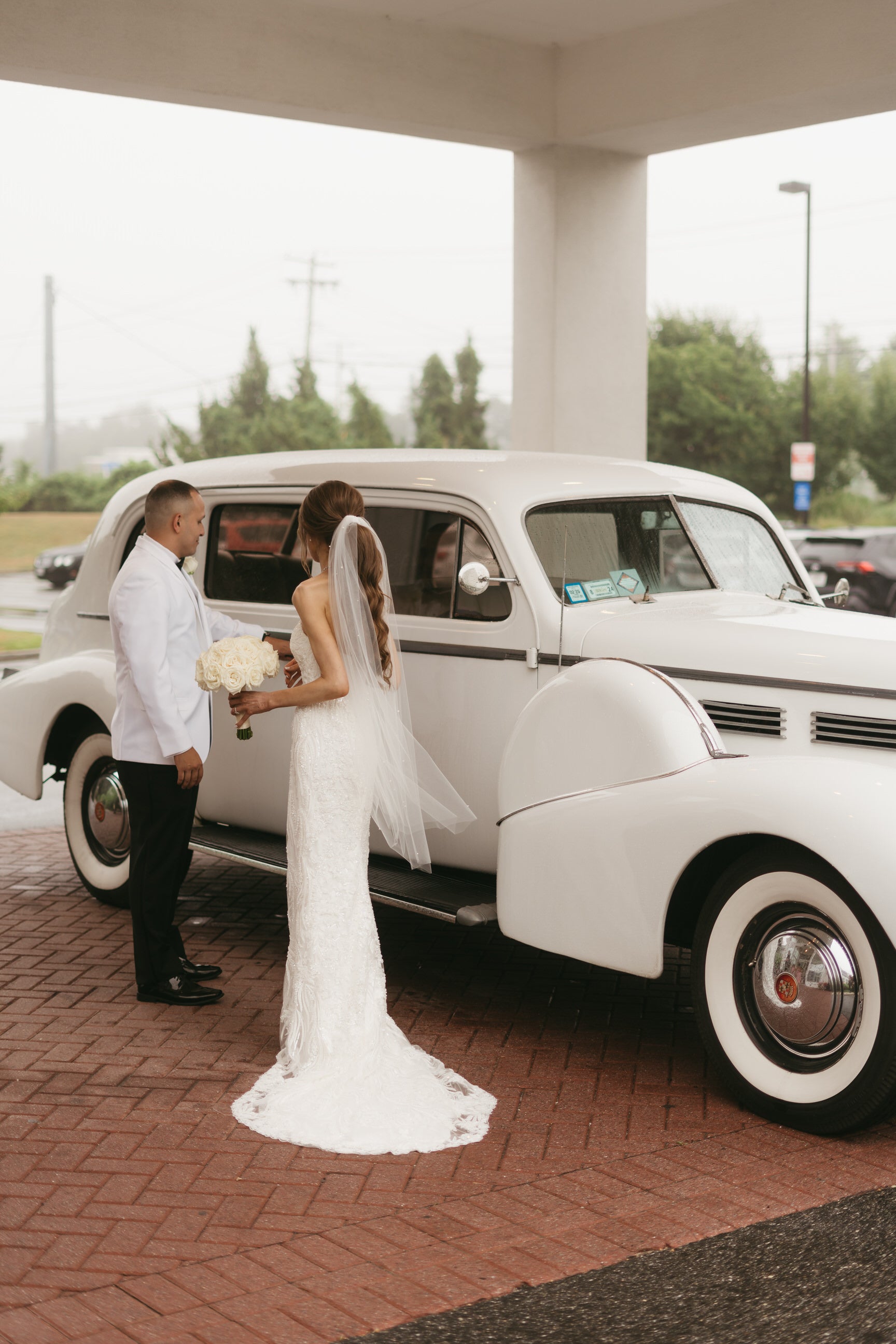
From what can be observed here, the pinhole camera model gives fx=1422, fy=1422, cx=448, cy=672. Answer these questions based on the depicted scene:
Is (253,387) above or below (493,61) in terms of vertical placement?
above

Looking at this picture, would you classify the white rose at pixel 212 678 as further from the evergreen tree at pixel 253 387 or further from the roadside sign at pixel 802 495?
the evergreen tree at pixel 253 387

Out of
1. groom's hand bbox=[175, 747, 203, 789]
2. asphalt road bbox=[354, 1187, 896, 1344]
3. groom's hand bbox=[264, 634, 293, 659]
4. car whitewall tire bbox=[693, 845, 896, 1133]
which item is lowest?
asphalt road bbox=[354, 1187, 896, 1344]

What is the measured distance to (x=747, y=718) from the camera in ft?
15.6

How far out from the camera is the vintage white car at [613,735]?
13.3 ft

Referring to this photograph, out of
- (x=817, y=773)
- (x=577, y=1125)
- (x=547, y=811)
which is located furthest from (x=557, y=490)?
(x=577, y=1125)

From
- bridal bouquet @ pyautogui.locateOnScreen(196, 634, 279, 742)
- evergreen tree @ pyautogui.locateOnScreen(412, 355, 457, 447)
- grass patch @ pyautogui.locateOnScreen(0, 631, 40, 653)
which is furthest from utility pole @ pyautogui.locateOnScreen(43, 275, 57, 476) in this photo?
evergreen tree @ pyautogui.locateOnScreen(412, 355, 457, 447)

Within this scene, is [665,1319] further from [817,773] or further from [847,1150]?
[817,773]

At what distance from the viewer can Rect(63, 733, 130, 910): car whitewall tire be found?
21.2ft

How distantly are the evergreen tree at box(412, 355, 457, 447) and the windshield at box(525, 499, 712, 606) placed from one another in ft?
127

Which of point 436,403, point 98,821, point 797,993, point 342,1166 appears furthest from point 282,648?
point 436,403

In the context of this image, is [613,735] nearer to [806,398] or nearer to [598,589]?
[598,589]

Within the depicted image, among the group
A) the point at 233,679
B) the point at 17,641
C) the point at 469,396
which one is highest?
the point at 469,396

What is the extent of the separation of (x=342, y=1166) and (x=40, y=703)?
3.40m

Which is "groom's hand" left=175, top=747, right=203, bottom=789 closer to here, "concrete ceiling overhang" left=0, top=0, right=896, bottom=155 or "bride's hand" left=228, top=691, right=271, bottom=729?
"bride's hand" left=228, top=691, right=271, bottom=729
